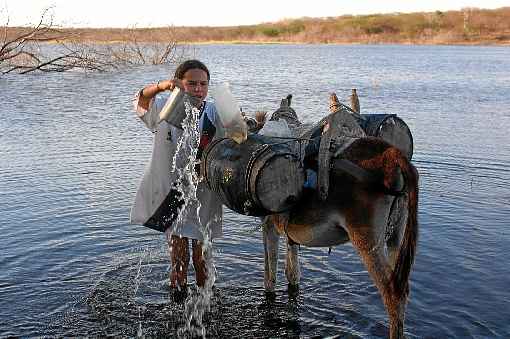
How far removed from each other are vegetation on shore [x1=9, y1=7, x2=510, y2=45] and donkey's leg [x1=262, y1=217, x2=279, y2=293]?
67.6 m

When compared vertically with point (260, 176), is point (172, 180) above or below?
below

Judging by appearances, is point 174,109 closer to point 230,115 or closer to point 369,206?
point 230,115

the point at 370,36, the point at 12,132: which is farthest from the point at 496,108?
the point at 370,36

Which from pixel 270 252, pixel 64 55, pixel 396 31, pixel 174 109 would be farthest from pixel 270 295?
pixel 396 31

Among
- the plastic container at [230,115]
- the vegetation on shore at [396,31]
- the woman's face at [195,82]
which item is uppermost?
the vegetation on shore at [396,31]

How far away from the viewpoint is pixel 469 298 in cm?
607

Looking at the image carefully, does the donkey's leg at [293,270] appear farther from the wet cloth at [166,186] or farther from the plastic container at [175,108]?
the plastic container at [175,108]

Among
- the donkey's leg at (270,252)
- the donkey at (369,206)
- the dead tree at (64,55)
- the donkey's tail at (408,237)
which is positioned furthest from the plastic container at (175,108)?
the dead tree at (64,55)

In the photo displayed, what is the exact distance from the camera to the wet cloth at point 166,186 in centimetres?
529

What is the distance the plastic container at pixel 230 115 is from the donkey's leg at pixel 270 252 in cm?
133

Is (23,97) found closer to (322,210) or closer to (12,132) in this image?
(12,132)

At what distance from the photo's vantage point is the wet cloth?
529 cm

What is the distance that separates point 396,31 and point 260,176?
87.6m

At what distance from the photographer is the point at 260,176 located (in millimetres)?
4035
